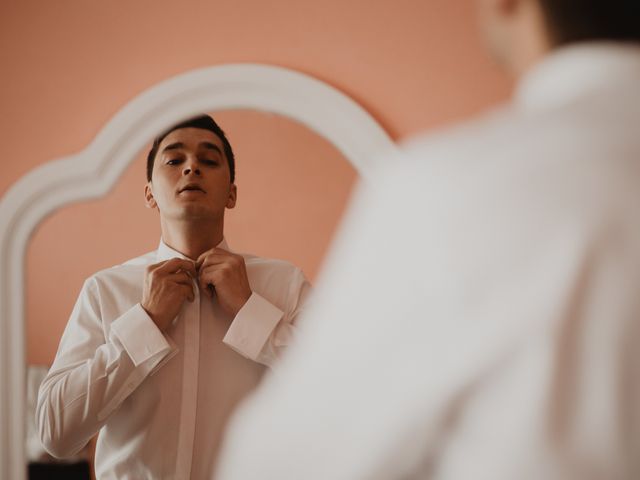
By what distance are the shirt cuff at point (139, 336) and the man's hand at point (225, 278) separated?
10 centimetres

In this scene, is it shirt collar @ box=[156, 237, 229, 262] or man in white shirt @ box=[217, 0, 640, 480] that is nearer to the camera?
man in white shirt @ box=[217, 0, 640, 480]

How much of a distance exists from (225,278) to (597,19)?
2.71 ft

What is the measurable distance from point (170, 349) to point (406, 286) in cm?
84

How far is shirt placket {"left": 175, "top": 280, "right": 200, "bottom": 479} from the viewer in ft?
3.82

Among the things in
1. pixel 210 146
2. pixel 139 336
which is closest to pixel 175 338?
pixel 139 336

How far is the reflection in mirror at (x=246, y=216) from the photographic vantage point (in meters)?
1.24

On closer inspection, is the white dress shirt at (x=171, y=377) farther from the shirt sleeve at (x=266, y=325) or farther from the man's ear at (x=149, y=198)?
the man's ear at (x=149, y=198)

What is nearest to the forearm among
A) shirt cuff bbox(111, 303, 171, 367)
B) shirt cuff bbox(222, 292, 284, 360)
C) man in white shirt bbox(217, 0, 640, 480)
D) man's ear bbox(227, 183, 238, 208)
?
shirt cuff bbox(111, 303, 171, 367)

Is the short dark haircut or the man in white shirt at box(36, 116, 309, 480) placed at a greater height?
the short dark haircut

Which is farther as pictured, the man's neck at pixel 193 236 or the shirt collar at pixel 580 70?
the man's neck at pixel 193 236

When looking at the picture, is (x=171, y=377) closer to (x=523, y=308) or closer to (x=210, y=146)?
(x=210, y=146)

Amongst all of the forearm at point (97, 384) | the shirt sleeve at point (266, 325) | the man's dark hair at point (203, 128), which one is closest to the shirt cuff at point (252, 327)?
the shirt sleeve at point (266, 325)

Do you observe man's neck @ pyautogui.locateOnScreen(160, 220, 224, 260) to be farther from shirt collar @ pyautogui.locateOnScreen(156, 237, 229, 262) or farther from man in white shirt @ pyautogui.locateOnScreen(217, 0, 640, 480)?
man in white shirt @ pyautogui.locateOnScreen(217, 0, 640, 480)

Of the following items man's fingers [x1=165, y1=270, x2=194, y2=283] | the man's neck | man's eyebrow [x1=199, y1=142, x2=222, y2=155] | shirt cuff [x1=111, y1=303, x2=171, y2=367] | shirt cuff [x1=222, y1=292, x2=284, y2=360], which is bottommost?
shirt cuff [x1=111, y1=303, x2=171, y2=367]
